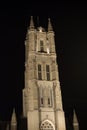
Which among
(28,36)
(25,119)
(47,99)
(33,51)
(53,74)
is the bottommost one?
(25,119)

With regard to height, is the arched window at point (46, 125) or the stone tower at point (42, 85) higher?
the stone tower at point (42, 85)

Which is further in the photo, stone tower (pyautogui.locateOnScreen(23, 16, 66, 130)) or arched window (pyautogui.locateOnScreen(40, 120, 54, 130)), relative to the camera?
stone tower (pyautogui.locateOnScreen(23, 16, 66, 130))

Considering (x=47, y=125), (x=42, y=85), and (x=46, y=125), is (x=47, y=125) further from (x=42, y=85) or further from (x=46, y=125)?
(x=42, y=85)

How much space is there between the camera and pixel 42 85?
210ft

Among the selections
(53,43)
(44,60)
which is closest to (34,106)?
(44,60)

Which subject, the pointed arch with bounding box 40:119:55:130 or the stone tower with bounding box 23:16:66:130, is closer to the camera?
the pointed arch with bounding box 40:119:55:130

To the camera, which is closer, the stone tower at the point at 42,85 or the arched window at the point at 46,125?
the arched window at the point at 46,125

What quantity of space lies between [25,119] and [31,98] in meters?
4.77

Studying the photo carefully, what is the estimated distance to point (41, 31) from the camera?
73.2 m

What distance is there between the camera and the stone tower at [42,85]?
60.3m

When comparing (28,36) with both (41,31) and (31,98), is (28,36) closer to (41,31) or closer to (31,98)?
(41,31)

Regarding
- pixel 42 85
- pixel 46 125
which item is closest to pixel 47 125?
pixel 46 125

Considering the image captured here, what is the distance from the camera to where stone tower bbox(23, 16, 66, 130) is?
6031 centimetres

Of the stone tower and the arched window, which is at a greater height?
the stone tower
